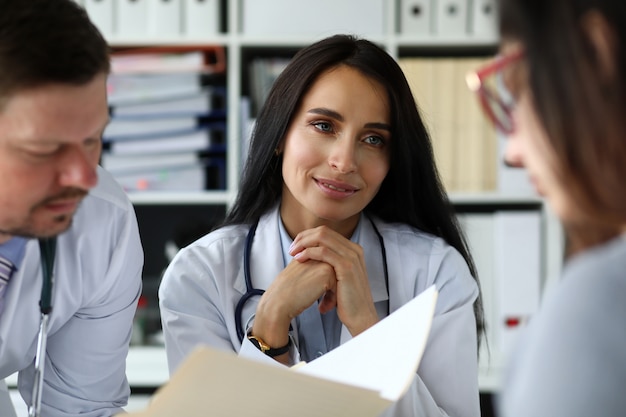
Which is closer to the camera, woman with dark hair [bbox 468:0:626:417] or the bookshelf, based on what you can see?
woman with dark hair [bbox 468:0:626:417]

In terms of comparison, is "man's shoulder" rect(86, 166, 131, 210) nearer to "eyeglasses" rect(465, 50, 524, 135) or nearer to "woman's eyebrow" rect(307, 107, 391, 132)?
"woman's eyebrow" rect(307, 107, 391, 132)

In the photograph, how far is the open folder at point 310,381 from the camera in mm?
810

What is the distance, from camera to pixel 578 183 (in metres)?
0.63

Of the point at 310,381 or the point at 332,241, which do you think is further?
the point at 332,241

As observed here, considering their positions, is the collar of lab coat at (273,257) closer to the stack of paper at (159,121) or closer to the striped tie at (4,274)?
the striped tie at (4,274)

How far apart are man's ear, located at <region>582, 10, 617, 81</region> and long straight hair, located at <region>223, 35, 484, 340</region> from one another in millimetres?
905

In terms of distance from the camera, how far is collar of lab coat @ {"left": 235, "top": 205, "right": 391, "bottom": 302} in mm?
1521

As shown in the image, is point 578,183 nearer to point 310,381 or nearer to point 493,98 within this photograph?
point 493,98

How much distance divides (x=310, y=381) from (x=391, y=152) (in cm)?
78

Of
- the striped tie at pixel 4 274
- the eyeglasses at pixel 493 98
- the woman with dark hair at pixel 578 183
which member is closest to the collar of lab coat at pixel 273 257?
the striped tie at pixel 4 274

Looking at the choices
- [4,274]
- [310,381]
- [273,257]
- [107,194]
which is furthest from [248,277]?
[310,381]

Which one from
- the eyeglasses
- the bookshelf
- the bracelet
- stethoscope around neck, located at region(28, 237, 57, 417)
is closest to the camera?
the eyeglasses

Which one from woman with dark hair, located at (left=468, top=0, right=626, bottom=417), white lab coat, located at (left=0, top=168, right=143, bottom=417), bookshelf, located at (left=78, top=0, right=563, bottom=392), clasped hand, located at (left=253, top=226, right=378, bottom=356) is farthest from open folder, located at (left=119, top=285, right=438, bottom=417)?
bookshelf, located at (left=78, top=0, right=563, bottom=392)

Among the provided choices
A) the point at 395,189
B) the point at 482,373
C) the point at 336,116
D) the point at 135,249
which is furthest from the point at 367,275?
the point at 482,373
